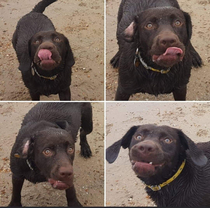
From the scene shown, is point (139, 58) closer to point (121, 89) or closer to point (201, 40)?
point (121, 89)

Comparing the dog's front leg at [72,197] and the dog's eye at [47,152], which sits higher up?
the dog's eye at [47,152]

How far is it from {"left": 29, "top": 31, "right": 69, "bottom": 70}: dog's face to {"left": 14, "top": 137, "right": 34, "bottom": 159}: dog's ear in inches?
29.6

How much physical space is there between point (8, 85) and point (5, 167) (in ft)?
3.93

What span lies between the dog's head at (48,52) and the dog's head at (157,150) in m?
1.04

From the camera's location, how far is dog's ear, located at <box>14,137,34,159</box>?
9.08 feet

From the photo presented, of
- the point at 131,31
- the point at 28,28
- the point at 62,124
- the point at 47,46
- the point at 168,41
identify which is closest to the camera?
the point at 168,41

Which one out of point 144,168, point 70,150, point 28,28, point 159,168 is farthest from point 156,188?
point 28,28

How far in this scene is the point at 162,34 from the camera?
2652 millimetres

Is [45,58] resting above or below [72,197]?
above

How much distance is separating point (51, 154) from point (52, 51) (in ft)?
3.43

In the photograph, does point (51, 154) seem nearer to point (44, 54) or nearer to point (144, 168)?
point (144, 168)

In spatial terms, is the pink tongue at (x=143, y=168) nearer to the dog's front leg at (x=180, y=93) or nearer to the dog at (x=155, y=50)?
the dog at (x=155, y=50)

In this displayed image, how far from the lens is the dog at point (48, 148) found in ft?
8.47

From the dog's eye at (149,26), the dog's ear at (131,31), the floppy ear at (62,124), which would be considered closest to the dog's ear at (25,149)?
the floppy ear at (62,124)
